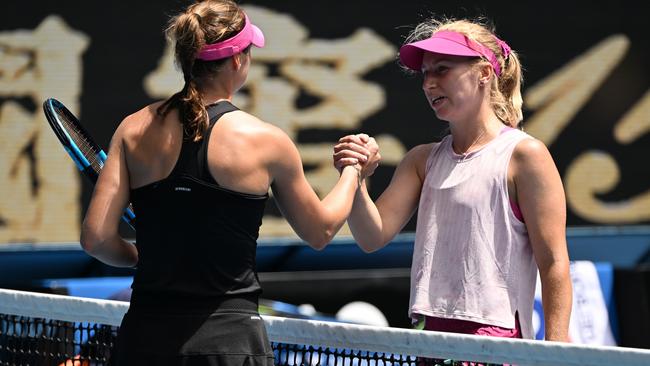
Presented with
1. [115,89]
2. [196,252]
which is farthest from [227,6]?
[115,89]

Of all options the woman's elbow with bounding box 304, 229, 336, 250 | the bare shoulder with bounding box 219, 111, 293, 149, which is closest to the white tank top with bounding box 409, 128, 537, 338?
the woman's elbow with bounding box 304, 229, 336, 250

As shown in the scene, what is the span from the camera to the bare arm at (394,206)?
10.6 feet

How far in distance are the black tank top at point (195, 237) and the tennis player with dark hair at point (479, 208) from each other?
59 centimetres

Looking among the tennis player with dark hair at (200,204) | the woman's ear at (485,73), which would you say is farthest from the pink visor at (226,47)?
the woman's ear at (485,73)

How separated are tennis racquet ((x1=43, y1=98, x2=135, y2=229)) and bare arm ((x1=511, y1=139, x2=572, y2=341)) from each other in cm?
109

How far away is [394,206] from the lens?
327 cm

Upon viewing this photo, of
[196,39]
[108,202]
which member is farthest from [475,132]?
[108,202]

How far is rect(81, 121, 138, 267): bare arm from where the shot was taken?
8.94 feet

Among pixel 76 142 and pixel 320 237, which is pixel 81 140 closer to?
pixel 76 142

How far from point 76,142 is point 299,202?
0.95 m

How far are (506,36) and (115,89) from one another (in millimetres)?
3016

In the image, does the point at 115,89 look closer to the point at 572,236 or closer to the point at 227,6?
the point at 572,236

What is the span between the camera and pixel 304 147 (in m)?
8.61

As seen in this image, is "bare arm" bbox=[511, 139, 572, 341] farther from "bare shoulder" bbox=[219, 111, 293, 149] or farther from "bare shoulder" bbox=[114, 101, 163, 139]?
"bare shoulder" bbox=[114, 101, 163, 139]
